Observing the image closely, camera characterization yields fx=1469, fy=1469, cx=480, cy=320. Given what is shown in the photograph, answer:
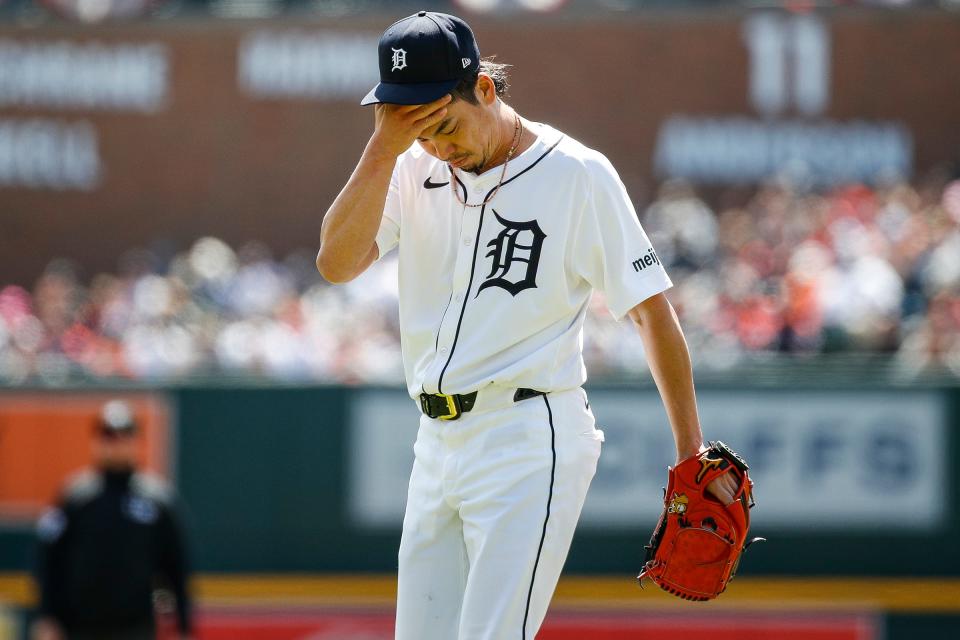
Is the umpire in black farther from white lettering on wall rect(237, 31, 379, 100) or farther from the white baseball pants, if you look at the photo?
white lettering on wall rect(237, 31, 379, 100)

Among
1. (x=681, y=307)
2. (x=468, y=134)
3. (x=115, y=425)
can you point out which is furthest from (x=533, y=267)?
(x=681, y=307)

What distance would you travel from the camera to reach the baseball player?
10.8 feet

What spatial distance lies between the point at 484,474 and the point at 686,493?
1.60 feet

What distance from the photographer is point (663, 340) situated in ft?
11.0

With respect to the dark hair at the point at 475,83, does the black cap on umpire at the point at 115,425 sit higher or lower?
Result: lower

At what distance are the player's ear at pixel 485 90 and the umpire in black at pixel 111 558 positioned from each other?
11.6 feet

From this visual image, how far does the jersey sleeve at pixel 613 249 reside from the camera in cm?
333

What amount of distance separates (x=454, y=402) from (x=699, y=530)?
0.65 meters

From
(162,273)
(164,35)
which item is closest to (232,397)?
(162,273)

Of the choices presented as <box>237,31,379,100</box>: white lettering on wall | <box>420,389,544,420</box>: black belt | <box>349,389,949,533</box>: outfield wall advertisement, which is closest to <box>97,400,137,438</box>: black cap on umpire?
<box>349,389,949,533</box>: outfield wall advertisement

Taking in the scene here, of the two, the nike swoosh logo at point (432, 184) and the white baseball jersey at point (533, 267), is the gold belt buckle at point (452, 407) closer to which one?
the white baseball jersey at point (533, 267)

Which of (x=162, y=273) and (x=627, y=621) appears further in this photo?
(x=162, y=273)


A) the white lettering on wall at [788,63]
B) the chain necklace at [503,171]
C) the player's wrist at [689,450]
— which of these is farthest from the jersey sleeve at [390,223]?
the white lettering on wall at [788,63]

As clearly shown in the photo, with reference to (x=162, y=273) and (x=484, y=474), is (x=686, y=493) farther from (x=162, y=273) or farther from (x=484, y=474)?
(x=162, y=273)
